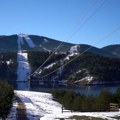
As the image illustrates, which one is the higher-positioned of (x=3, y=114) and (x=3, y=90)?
(x=3, y=90)

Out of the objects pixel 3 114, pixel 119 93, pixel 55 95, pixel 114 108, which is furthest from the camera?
pixel 55 95

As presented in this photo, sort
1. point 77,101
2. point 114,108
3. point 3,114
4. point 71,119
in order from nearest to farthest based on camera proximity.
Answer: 1. point 71,119
2. point 3,114
3. point 114,108
4. point 77,101

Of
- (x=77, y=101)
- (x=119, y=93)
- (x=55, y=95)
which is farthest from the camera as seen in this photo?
(x=55, y=95)

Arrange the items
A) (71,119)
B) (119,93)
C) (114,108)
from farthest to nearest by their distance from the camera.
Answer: (119,93) < (114,108) < (71,119)

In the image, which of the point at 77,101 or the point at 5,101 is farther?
the point at 77,101

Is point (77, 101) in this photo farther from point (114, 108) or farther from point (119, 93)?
point (114, 108)

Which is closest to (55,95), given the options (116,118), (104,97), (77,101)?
(77,101)

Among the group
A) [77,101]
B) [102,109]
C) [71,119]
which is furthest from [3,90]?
[77,101]

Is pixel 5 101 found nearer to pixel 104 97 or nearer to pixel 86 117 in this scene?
pixel 86 117

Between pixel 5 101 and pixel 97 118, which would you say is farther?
pixel 5 101
